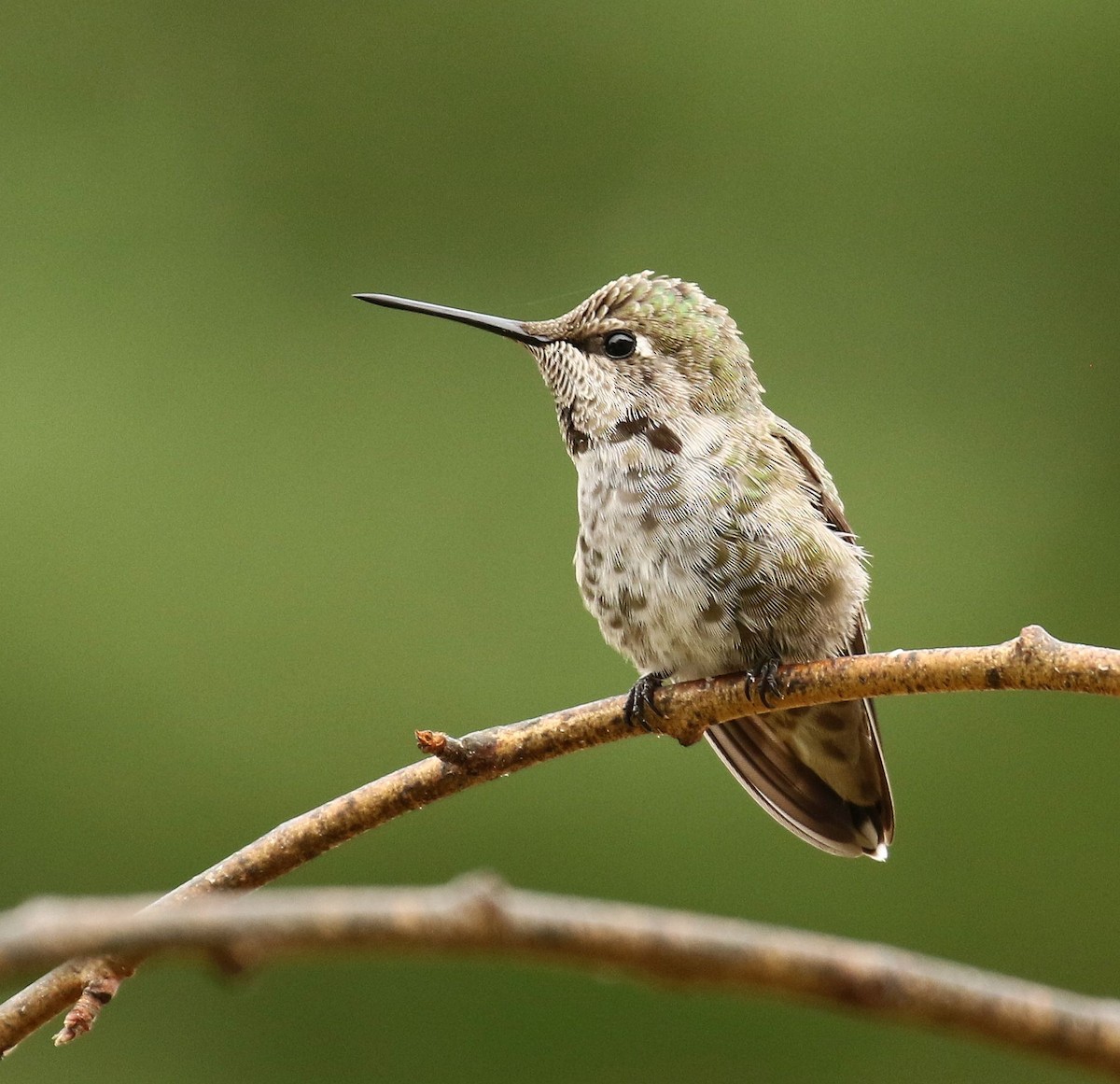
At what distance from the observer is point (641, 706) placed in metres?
2.05

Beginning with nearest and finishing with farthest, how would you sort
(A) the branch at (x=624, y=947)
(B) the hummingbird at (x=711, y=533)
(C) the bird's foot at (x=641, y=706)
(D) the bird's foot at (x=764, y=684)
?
1. (A) the branch at (x=624, y=947)
2. (C) the bird's foot at (x=641, y=706)
3. (D) the bird's foot at (x=764, y=684)
4. (B) the hummingbird at (x=711, y=533)

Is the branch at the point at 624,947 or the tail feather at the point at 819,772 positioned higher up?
the branch at the point at 624,947

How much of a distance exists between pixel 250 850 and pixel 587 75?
17.4 feet

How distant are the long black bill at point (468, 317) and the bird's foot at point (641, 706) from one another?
857 millimetres

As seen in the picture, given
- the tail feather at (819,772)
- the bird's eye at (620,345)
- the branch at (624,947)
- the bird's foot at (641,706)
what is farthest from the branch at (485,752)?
the bird's eye at (620,345)

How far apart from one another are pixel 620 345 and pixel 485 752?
133 cm

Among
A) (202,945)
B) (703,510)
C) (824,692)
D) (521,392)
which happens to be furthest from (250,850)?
(521,392)

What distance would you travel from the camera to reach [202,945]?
0.69 m

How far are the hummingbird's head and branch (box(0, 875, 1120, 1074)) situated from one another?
6.81 ft

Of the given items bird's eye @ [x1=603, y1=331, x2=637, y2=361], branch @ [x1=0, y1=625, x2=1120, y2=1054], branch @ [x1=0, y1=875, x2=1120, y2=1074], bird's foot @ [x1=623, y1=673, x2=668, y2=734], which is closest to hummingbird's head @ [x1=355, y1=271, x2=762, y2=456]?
bird's eye @ [x1=603, y1=331, x2=637, y2=361]

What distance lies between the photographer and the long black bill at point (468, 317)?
2.77 meters

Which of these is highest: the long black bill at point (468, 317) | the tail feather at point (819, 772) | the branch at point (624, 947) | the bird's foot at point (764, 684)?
the long black bill at point (468, 317)

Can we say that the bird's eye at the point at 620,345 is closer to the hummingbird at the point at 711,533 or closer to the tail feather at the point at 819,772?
the hummingbird at the point at 711,533

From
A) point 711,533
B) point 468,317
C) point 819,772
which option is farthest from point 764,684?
point 468,317
